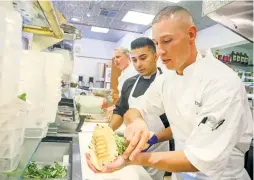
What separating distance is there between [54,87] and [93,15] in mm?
5814

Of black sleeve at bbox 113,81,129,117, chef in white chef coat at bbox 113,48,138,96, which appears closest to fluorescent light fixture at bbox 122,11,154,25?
chef in white chef coat at bbox 113,48,138,96

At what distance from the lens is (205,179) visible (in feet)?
3.97

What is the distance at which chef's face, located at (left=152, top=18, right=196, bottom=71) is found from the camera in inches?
46.3

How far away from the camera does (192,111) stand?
1202 millimetres

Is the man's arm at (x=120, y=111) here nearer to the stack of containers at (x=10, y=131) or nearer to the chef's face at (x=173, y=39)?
the chef's face at (x=173, y=39)

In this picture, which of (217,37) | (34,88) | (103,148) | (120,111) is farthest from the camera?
(217,37)

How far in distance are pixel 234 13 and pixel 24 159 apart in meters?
2.44

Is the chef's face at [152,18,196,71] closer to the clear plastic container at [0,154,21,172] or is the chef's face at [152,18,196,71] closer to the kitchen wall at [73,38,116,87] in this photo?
the clear plastic container at [0,154,21,172]

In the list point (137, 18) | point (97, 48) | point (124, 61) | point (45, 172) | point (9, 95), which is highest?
point (137, 18)

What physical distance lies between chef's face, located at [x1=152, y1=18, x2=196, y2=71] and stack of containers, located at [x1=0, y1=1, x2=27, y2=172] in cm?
69

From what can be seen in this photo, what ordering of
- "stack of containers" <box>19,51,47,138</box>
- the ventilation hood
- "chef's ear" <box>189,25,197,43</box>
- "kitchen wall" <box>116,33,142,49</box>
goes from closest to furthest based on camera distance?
"stack of containers" <box>19,51,47,138</box>
"chef's ear" <box>189,25,197,43</box>
the ventilation hood
"kitchen wall" <box>116,33,142,49</box>

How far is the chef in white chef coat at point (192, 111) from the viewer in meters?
0.93

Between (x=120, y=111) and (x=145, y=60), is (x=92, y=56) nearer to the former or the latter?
(x=120, y=111)

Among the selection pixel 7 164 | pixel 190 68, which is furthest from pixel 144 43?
pixel 7 164
